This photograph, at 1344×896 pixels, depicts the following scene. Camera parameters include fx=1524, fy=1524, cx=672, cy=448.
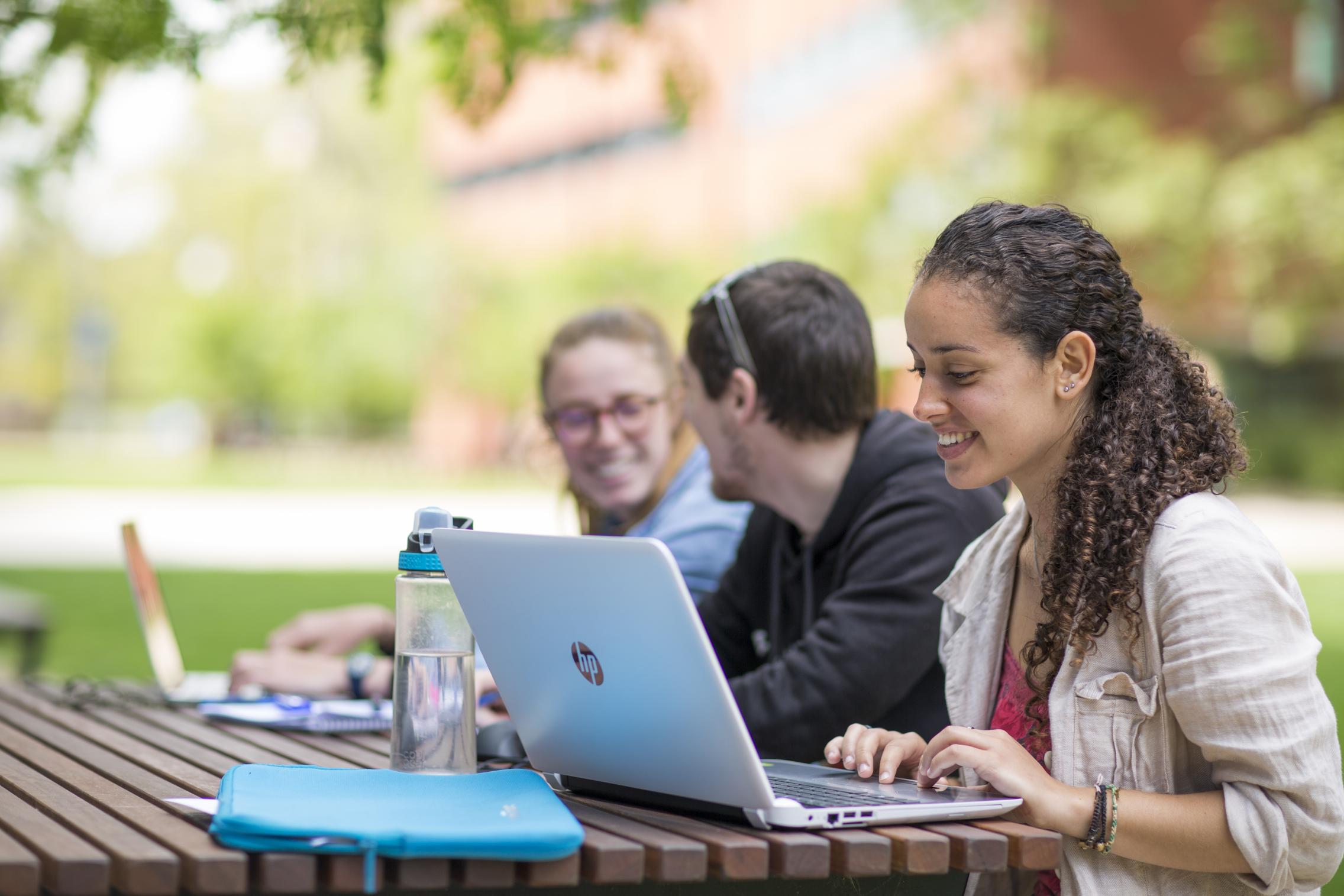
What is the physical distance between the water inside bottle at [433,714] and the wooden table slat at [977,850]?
78cm

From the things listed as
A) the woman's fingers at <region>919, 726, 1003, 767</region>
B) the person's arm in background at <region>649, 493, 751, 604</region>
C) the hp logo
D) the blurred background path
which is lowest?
the blurred background path

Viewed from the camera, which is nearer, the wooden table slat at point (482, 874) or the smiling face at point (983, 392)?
the wooden table slat at point (482, 874)

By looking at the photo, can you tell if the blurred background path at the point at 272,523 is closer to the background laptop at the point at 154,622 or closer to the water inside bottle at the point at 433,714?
the background laptop at the point at 154,622

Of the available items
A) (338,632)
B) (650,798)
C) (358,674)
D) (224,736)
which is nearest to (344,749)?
(224,736)

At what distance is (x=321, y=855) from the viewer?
1771mm

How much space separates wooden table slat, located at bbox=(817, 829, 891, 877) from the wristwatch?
188 centimetres

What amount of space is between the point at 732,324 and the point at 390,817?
1.75 meters

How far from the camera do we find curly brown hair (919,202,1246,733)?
2.21 meters

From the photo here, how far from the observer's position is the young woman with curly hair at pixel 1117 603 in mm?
2066

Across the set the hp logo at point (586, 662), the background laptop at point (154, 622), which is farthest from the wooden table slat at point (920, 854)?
the background laptop at point (154, 622)

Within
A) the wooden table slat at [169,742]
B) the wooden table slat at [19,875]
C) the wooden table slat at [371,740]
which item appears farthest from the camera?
the wooden table slat at [371,740]

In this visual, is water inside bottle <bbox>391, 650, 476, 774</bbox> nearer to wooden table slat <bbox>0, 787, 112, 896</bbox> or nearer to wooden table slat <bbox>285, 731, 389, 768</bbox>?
wooden table slat <bbox>285, 731, 389, 768</bbox>

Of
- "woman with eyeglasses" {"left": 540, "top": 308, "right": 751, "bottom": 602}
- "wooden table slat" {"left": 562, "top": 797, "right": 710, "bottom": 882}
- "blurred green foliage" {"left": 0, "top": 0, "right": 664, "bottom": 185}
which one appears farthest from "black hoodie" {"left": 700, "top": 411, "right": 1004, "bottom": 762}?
"blurred green foliage" {"left": 0, "top": 0, "right": 664, "bottom": 185}

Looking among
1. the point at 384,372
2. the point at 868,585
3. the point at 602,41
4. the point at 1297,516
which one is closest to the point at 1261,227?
the point at 1297,516
